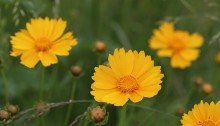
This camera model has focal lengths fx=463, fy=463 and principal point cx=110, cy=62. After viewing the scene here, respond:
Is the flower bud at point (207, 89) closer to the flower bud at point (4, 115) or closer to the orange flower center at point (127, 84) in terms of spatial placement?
the orange flower center at point (127, 84)

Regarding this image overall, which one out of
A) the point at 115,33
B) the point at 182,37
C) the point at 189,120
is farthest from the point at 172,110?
the point at 189,120

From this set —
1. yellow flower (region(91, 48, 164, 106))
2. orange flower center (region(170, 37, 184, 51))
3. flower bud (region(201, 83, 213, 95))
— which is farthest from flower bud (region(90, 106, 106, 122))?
orange flower center (region(170, 37, 184, 51))

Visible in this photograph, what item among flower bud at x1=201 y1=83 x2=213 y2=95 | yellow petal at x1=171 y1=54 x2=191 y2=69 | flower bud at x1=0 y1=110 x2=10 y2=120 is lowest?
flower bud at x1=0 y1=110 x2=10 y2=120

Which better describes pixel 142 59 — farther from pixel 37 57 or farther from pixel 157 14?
pixel 157 14

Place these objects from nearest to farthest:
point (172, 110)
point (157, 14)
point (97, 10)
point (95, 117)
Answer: point (95, 117) → point (172, 110) → point (97, 10) → point (157, 14)

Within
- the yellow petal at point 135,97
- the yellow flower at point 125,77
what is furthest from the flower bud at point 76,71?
the yellow petal at point 135,97

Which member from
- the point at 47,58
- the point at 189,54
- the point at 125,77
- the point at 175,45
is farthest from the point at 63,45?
the point at 189,54

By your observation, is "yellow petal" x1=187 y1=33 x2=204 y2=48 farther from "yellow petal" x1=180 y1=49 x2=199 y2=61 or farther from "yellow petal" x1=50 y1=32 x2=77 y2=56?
"yellow petal" x1=50 y1=32 x2=77 y2=56

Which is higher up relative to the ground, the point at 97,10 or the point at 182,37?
the point at 97,10
